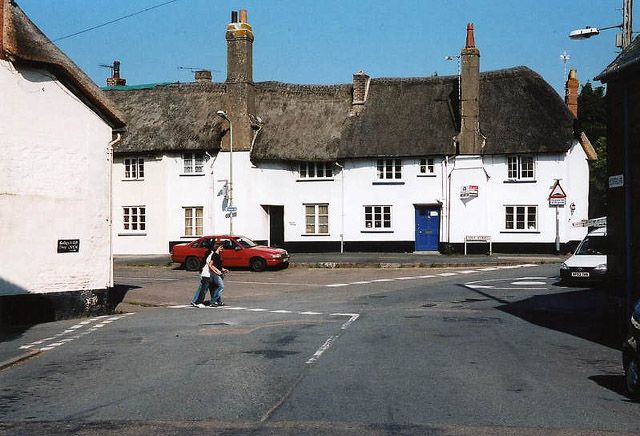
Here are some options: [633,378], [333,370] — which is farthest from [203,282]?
[633,378]

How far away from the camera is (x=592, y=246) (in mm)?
26906

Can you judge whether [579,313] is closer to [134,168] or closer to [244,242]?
[244,242]

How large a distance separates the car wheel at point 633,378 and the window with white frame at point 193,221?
121 ft

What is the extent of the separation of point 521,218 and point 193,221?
18.2 meters

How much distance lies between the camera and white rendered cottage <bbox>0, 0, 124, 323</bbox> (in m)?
19.3

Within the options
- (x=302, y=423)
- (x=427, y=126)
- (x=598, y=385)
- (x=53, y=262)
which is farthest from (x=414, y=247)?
(x=302, y=423)

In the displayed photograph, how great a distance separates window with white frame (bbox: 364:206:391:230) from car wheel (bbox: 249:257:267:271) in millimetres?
10327

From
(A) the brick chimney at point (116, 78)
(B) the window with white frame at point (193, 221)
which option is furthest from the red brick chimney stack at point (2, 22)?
(A) the brick chimney at point (116, 78)

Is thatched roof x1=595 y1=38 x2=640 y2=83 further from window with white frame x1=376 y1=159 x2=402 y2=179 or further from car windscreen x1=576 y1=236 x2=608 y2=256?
window with white frame x1=376 y1=159 x2=402 y2=179

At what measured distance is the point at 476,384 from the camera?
10.6 m

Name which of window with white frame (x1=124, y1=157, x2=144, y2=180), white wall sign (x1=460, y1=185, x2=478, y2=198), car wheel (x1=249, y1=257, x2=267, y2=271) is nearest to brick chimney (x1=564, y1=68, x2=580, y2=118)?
white wall sign (x1=460, y1=185, x2=478, y2=198)

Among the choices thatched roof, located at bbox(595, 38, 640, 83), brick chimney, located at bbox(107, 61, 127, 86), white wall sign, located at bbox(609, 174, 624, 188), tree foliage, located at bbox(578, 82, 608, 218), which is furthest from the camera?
tree foliage, located at bbox(578, 82, 608, 218)

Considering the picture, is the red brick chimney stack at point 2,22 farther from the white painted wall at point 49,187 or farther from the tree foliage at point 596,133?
the tree foliage at point 596,133

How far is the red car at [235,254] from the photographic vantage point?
35.4m
